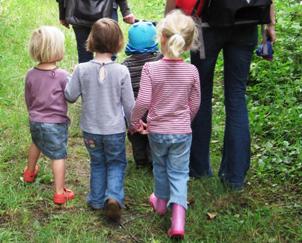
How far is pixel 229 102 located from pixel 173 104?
671mm

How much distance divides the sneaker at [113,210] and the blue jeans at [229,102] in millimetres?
924

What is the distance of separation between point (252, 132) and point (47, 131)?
2315 mm

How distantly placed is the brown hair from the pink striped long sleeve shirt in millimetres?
321

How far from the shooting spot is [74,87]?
3938 mm

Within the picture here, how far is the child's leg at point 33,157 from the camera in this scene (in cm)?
439

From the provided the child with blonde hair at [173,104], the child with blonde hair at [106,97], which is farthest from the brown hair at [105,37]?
the child with blonde hair at [173,104]

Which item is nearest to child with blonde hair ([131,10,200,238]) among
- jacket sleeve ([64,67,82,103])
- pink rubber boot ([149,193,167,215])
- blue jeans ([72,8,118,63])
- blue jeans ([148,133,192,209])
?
blue jeans ([148,133,192,209])

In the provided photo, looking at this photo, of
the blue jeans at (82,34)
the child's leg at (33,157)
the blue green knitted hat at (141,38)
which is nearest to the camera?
the child's leg at (33,157)

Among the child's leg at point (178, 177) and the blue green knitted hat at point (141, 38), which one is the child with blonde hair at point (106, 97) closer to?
the child's leg at point (178, 177)

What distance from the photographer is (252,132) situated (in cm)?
559

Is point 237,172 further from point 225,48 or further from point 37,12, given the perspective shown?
point 37,12

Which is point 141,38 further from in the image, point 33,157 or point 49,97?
point 33,157

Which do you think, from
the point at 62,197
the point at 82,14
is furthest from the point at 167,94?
the point at 82,14

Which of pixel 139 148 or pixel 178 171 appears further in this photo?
pixel 139 148
